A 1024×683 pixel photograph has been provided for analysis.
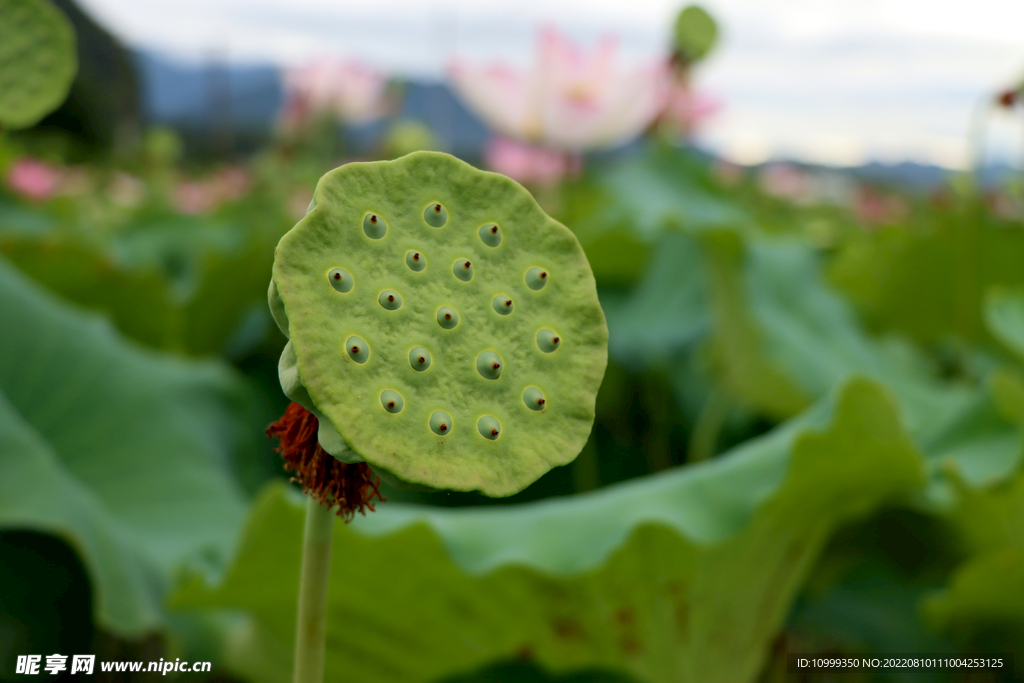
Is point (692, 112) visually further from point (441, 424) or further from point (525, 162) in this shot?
point (441, 424)

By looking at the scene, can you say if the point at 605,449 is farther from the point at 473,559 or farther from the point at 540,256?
the point at 540,256

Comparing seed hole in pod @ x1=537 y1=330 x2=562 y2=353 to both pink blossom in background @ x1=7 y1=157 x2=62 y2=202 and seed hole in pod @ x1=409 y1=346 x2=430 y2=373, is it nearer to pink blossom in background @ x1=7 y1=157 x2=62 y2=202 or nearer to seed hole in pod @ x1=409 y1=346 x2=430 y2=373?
seed hole in pod @ x1=409 y1=346 x2=430 y2=373

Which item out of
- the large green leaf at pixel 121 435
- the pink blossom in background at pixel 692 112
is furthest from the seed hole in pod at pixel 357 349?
the pink blossom in background at pixel 692 112

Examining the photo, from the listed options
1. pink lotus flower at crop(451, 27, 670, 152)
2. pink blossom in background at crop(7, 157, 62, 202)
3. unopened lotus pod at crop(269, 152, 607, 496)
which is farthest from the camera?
pink blossom in background at crop(7, 157, 62, 202)

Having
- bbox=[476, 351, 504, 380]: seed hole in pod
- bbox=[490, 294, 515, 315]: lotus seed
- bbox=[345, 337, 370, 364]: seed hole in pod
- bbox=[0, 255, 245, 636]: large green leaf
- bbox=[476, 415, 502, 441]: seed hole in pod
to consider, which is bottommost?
bbox=[0, 255, 245, 636]: large green leaf

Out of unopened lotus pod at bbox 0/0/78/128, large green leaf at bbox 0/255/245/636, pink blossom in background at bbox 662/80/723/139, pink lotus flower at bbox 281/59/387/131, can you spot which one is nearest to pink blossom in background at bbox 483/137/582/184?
pink blossom in background at bbox 662/80/723/139

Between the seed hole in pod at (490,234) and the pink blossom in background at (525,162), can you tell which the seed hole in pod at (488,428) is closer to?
the seed hole in pod at (490,234)

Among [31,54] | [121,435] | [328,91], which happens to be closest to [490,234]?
[31,54]
